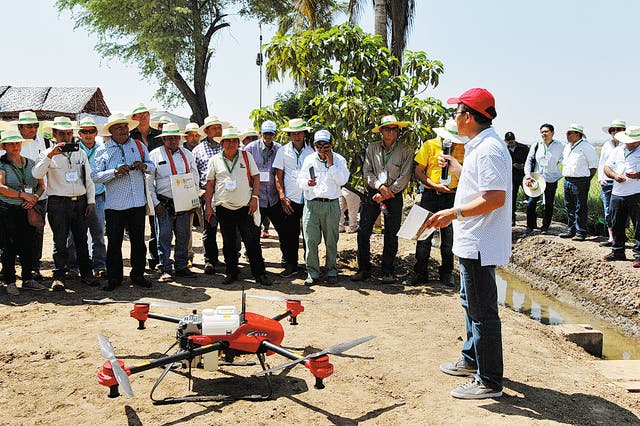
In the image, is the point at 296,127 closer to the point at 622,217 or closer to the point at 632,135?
the point at 632,135

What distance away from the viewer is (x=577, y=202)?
34.9 ft

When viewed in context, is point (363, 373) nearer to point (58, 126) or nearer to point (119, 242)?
point (119, 242)

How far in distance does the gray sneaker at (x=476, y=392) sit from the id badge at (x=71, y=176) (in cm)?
501

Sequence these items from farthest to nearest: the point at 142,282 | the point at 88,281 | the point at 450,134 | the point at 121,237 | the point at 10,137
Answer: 1. the point at 88,281
2. the point at 142,282
3. the point at 121,237
4. the point at 10,137
5. the point at 450,134

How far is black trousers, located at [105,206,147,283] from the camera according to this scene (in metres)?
7.02

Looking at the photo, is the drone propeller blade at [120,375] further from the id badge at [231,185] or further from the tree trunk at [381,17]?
the tree trunk at [381,17]

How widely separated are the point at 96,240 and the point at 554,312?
639 cm

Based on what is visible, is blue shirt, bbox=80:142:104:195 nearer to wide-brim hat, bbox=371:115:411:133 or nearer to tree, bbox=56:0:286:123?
wide-brim hat, bbox=371:115:411:133

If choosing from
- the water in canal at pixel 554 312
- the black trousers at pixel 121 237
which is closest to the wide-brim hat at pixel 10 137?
the black trousers at pixel 121 237

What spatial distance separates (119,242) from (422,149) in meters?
3.90

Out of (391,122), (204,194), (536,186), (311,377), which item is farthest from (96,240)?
(536,186)

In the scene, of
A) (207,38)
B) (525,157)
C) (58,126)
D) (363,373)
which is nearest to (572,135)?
(525,157)

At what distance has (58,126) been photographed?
6836 mm

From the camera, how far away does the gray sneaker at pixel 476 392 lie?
4.19m
